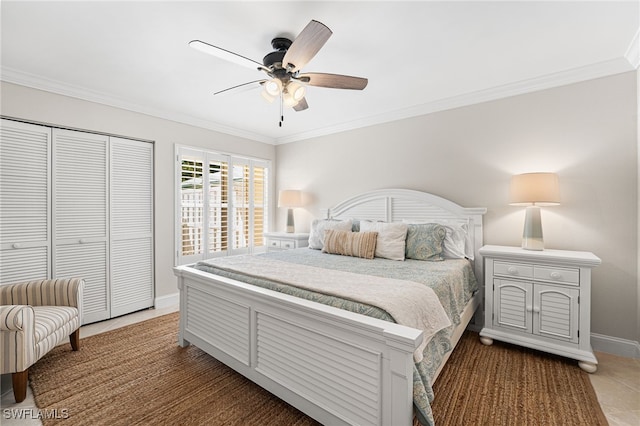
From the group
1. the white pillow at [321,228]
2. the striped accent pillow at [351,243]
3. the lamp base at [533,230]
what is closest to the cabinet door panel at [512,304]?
the lamp base at [533,230]

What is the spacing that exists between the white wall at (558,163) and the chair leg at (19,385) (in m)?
3.68

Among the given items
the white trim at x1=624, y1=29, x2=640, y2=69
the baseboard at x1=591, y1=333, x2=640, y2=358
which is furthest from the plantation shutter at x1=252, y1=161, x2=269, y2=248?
the white trim at x1=624, y1=29, x2=640, y2=69

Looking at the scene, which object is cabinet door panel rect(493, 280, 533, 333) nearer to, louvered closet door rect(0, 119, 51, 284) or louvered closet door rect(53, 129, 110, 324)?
louvered closet door rect(53, 129, 110, 324)

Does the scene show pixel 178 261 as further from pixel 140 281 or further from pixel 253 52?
pixel 253 52

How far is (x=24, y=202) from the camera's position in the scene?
2701mm

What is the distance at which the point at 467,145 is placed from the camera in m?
3.17

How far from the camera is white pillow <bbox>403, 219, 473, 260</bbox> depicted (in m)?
2.89

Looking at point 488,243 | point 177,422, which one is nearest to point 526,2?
point 488,243

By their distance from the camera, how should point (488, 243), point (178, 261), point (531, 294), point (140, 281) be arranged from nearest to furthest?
point (531, 294) → point (488, 243) → point (140, 281) → point (178, 261)

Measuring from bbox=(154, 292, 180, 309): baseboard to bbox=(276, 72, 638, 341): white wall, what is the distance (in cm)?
311

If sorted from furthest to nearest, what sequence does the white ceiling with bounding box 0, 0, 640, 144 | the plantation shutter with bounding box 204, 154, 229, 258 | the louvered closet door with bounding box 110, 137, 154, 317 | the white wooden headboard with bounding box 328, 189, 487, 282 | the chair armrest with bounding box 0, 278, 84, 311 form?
the plantation shutter with bounding box 204, 154, 229, 258
the louvered closet door with bounding box 110, 137, 154, 317
the white wooden headboard with bounding box 328, 189, 487, 282
the chair armrest with bounding box 0, 278, 84, 311
the white ceiling with bounding box 0, 0, 640, 144

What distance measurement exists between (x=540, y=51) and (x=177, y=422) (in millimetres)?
3660

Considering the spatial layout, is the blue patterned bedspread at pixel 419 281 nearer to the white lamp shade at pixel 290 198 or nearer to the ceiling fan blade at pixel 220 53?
the white lamp shade at pixel 290 198

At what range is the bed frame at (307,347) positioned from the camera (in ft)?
4.37
